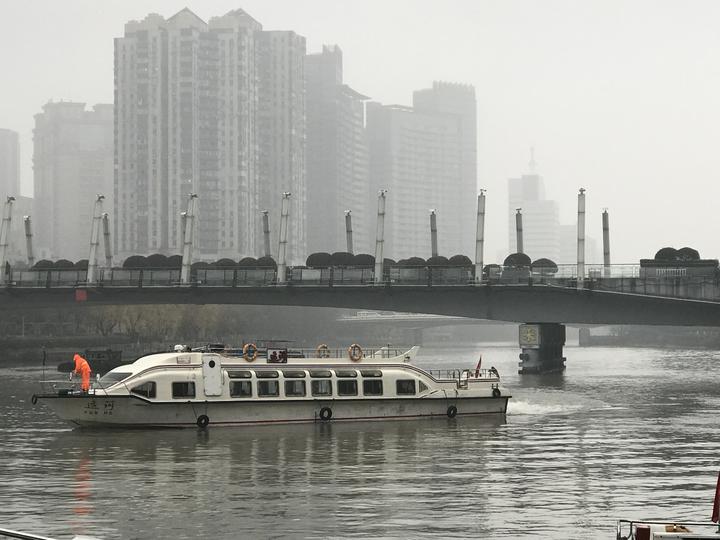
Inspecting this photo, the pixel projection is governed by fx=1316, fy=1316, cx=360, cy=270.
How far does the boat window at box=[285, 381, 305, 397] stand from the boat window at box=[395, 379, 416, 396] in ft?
15.5

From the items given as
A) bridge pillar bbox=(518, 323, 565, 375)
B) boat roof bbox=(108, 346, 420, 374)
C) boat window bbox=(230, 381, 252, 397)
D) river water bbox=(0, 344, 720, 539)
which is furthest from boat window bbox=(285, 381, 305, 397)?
bridge pillar bbox=(518, 323, 565, 375)

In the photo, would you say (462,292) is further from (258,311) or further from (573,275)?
(258,311)

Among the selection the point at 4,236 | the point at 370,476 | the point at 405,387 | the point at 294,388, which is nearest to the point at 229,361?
the point at 294,388

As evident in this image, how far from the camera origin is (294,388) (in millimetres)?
60281

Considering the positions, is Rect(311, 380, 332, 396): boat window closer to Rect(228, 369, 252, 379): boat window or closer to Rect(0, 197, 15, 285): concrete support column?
Rect(228, 369, 252, 379): boat window

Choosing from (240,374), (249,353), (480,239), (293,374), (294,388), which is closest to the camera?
(240,374)

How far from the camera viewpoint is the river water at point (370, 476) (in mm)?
33906

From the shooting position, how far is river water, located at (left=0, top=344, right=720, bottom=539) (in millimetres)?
33906

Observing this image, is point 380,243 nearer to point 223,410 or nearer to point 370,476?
point 223,410

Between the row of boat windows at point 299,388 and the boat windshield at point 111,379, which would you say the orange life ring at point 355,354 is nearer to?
the row of boat windows at point 299,388

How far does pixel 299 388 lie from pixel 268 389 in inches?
62.6

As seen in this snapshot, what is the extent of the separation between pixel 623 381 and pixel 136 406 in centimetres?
5265

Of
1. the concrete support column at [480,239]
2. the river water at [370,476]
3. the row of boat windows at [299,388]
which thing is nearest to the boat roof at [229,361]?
the row of boat windows at [299,388]

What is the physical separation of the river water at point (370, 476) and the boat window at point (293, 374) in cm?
233
